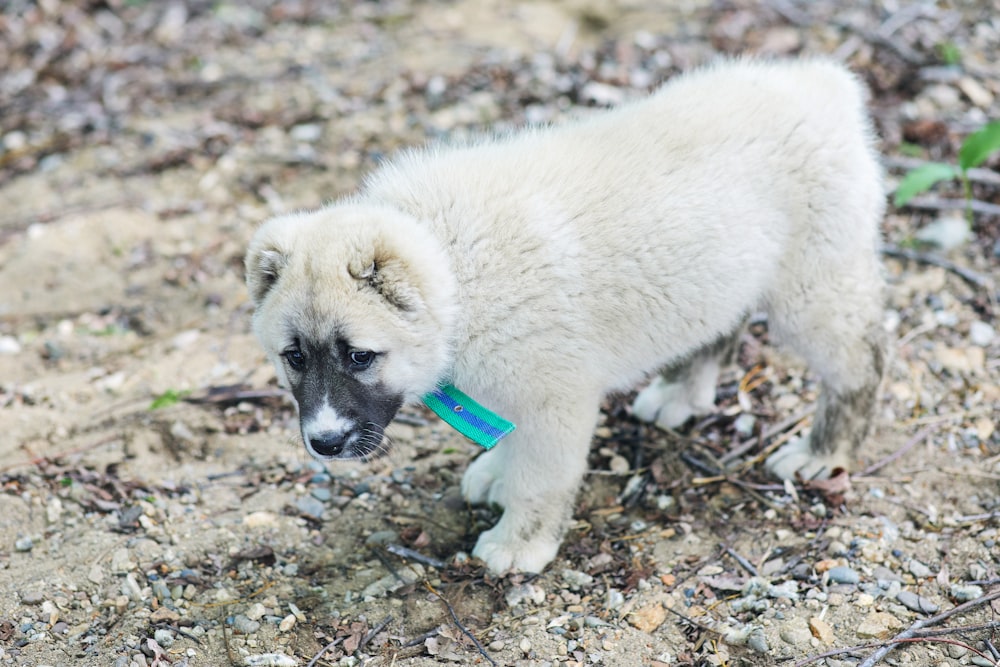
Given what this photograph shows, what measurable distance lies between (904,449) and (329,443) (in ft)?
10.2

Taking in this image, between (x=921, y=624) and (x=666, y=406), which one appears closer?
(x=921, y=624)

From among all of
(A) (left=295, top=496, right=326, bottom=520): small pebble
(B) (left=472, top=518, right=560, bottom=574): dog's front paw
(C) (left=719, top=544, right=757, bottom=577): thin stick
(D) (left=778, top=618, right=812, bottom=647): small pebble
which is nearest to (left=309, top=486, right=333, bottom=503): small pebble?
(A) (left=295, top=496, right=326, bottom=520): small pebble

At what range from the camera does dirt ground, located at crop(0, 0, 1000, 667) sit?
404 centimetres

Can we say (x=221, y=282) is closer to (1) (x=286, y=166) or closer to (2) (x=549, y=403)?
(1) (x=286, y=166)

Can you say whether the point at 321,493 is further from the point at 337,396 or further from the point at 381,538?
the point at 337,396

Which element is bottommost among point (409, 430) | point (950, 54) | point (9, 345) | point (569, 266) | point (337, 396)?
point (9, 345)

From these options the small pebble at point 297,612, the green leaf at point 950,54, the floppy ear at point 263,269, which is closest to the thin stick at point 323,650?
the small pebble at point 297,612

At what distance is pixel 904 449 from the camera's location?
197 inches

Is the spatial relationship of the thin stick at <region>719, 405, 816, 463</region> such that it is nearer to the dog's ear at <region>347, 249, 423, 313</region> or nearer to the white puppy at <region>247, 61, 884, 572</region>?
the white puppy at <region>247, 61, 884, 572</region>

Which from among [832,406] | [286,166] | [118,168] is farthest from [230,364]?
[832,406]

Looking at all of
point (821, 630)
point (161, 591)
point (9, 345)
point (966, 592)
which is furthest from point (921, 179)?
point (9, 345)

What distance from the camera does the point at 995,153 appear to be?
22.1 ft

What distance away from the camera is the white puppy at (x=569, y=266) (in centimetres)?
379

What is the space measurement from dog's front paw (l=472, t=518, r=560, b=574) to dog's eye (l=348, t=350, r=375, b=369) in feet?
3.79
